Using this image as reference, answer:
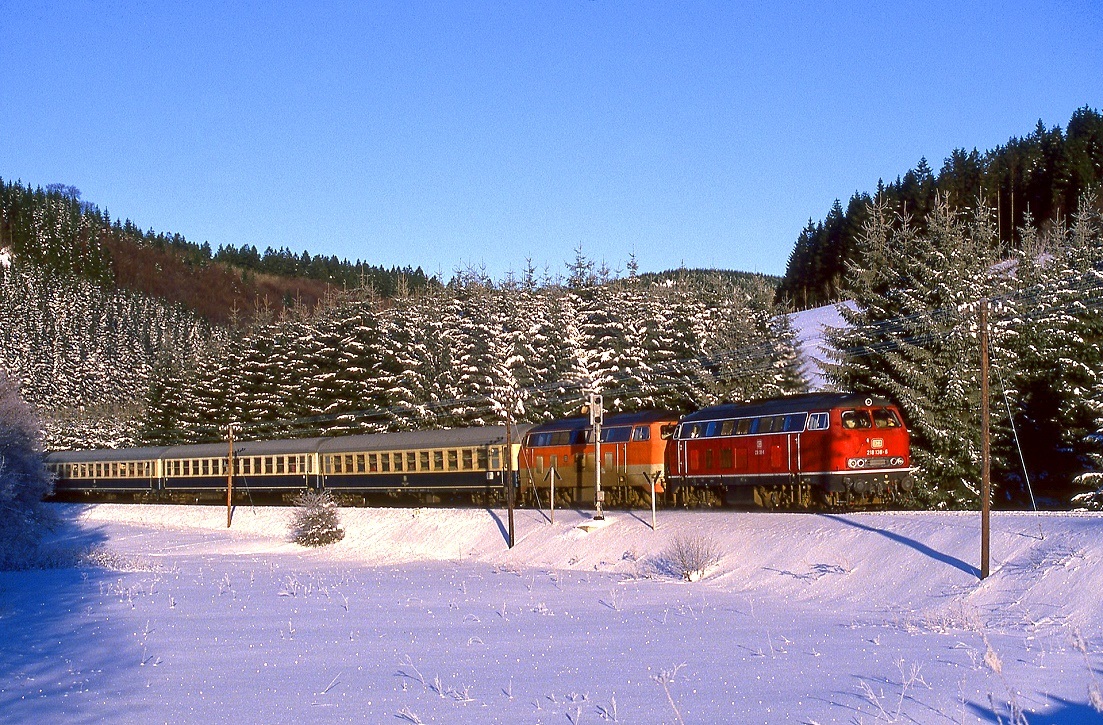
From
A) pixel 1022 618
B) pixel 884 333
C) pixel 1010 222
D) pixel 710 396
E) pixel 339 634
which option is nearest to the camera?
pixel 1022 618

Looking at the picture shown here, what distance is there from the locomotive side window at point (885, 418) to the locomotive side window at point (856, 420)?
0.31 m

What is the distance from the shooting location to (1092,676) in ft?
46.3

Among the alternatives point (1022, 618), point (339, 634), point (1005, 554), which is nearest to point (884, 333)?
point (1005, 554)

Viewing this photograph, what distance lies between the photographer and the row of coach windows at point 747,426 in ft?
102

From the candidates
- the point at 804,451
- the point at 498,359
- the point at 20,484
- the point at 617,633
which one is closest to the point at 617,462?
the point at 804,451

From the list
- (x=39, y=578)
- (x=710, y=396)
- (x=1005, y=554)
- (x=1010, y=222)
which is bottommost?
(x=39, y=578)

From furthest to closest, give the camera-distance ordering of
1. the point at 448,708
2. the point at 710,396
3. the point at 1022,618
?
1. the point at 710,396
2. the point at 1022,618
3. the point at 448,708

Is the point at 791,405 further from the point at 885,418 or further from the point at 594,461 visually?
the point at 594,461

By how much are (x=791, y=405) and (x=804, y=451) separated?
1.72 m

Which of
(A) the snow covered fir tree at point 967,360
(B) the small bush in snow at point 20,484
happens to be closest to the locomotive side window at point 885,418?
(A) the snow covered fir tree at point 967,360

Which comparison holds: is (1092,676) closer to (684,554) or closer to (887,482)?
(684,554)

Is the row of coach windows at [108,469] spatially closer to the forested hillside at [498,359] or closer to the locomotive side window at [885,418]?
the forested hillside at [498,359]

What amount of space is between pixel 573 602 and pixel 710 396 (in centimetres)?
2727

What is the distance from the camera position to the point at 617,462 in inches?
1537
